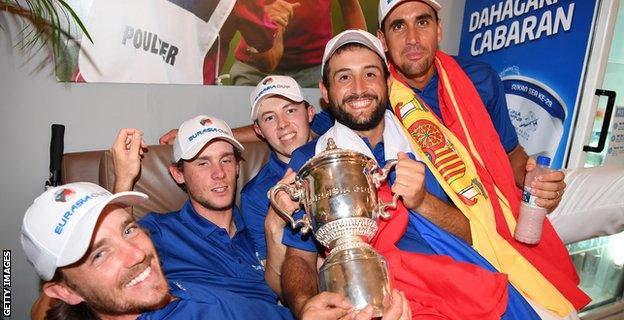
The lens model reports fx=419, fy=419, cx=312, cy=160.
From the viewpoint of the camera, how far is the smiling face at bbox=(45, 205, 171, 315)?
1011 mm

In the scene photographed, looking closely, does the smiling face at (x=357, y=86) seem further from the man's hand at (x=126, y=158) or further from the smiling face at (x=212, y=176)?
the man's hand at (x=126, y=158)

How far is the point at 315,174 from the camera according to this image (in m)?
1.03

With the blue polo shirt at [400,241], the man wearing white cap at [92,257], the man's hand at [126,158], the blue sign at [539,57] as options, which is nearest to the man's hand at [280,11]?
A: the man's hand at [126,158]

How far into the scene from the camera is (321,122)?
6.39ft

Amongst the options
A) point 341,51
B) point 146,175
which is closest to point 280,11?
point 341,51

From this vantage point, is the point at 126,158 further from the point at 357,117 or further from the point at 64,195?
the point at 357,117

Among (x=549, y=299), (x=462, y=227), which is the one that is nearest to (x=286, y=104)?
(x=462, y=227)

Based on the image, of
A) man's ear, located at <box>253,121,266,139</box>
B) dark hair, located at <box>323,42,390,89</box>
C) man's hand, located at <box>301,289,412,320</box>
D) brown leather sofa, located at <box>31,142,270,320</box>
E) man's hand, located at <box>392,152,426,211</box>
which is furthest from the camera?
man's ear, located at <box>253,121,266,139</box>

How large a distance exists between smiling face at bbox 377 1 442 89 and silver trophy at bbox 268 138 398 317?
74 centimetres

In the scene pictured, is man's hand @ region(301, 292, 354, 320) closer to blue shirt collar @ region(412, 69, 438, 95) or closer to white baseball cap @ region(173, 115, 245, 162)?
white baseball cap @ region(173, 115, 245, 162)

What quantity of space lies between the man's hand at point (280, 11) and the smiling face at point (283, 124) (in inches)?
28.6

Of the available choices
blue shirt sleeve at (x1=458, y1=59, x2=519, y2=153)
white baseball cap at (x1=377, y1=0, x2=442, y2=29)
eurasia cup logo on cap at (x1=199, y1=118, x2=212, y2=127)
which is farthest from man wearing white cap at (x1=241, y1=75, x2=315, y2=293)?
blue shirt sleeve at (x1=458, y1=59, x2=519, y2=153)

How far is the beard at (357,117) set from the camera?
1.34 metres

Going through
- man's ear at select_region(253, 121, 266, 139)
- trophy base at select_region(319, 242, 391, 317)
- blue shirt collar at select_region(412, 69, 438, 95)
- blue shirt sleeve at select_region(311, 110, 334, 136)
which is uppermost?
blue shirt collar at select_region(412, 69, 438, 95)
